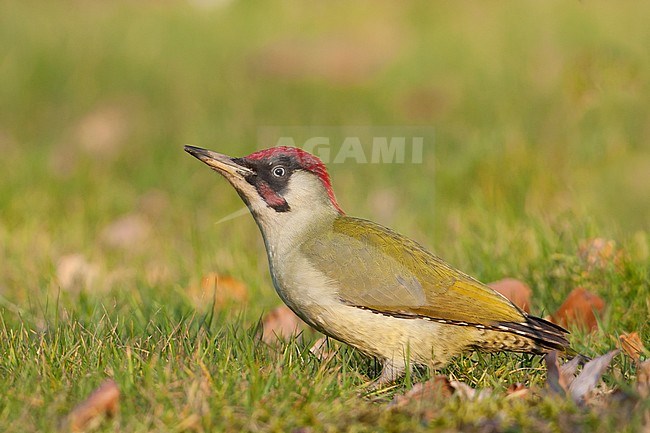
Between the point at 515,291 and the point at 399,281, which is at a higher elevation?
the point at 399,281

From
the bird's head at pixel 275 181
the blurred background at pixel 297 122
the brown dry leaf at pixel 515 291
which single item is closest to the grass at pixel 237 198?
the blurred background at pixel 297 122

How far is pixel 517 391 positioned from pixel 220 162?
151 centimetres

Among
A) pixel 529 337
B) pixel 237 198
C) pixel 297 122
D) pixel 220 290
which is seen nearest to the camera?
pixel 529 337

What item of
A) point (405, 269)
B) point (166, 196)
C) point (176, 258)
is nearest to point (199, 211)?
point (166, 196)

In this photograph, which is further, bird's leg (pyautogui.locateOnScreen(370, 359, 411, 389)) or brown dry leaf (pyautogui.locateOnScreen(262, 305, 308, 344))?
brown dry leaf (pyautogui.locateOnScreen(262, 305, 308, 344))

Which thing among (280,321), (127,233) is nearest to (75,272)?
(127,233)

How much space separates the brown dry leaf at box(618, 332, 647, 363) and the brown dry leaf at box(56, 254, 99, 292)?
9.10 feet

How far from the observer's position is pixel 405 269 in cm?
392

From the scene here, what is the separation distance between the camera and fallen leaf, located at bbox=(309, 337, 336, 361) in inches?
151

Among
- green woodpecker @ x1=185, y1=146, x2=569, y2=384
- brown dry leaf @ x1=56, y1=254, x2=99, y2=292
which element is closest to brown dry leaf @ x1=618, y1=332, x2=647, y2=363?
green woodpecker @ x1=185, y1=146, x2=569, y2=384

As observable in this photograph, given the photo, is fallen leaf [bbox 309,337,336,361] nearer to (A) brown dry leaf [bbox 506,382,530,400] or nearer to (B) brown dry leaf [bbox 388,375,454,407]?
(B) brown dry leaf [bbox 388,375,454,407]

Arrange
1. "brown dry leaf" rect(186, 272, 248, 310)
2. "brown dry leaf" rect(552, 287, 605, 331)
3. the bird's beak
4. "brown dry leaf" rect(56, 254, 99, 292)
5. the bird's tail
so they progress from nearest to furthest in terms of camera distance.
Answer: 1. the bird's tail
2. the bird's beak
3. "brown dry leaf" rect(552, 287, 605, 331)
4. "brown dry leaf" rect(186, 272, 248, 310)
5. "brown dry leaf" rect(56, 254, 99, 292)

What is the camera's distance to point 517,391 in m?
3.33

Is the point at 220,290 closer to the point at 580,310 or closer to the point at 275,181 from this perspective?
the point at 275,181
